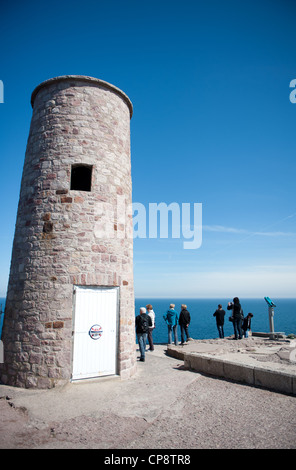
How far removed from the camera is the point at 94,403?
18.5 feet

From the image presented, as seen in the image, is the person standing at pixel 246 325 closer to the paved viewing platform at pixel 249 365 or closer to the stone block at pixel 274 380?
the paved viewing platform at pixel 249 365

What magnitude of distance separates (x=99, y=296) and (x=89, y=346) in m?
1.32

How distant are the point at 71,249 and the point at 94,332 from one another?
7.73 ft

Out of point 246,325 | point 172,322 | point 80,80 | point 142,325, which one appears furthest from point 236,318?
point 80,80

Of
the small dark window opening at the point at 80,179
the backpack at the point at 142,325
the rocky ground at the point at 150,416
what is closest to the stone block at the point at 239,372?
the rocky ground at the point at 150,416

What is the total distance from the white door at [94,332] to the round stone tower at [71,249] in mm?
26

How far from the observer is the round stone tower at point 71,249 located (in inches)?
272

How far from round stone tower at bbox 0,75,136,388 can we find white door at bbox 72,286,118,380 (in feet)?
0.08

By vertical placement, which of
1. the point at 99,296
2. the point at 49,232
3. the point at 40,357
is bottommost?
the point at 40,357

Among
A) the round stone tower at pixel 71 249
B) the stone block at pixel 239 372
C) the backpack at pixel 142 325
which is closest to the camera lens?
the stone block at pixel 239 372
